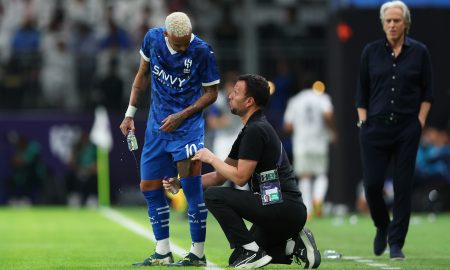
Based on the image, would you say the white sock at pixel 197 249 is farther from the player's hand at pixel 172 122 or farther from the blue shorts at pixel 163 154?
the player's hand at pixel 172 122

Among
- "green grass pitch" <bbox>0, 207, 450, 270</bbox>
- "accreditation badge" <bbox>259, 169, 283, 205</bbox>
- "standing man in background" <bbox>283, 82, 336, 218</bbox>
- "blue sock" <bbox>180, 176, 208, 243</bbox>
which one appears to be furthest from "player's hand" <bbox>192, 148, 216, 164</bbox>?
"standing man in background" <bbox>283, 82, 336, 218</bbox>

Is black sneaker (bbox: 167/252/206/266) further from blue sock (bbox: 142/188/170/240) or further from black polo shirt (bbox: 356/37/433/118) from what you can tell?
black polo shirt (bbox: 356/37/433/118)

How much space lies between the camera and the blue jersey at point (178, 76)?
978 centimetres

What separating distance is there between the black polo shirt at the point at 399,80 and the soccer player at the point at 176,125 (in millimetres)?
2117

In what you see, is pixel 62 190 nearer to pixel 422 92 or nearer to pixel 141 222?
pixel 141 222

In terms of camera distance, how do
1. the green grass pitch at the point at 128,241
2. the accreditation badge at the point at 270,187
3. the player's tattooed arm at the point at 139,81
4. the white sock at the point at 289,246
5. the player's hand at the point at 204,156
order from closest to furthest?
the player's hand at the point at 204,156
the accreditation badge at the point at 270,187
the white sock at the point at 289,246
the player's tattooed arm at the point at 139,81
the green grass pitch at the point at 128,241

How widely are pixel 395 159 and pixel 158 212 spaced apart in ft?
8.51

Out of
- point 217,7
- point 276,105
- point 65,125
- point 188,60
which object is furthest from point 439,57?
point 188,60

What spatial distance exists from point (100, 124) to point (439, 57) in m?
6.67

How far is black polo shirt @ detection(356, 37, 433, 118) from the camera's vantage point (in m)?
11.3

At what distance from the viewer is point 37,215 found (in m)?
20.3

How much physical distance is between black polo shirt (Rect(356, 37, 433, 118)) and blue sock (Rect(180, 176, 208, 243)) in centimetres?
229

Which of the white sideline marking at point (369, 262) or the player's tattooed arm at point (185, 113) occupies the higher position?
the player's tattooed arm at point (185, 113)

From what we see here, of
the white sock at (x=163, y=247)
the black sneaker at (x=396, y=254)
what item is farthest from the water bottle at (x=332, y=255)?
the white sock at (x=163, y=247)
